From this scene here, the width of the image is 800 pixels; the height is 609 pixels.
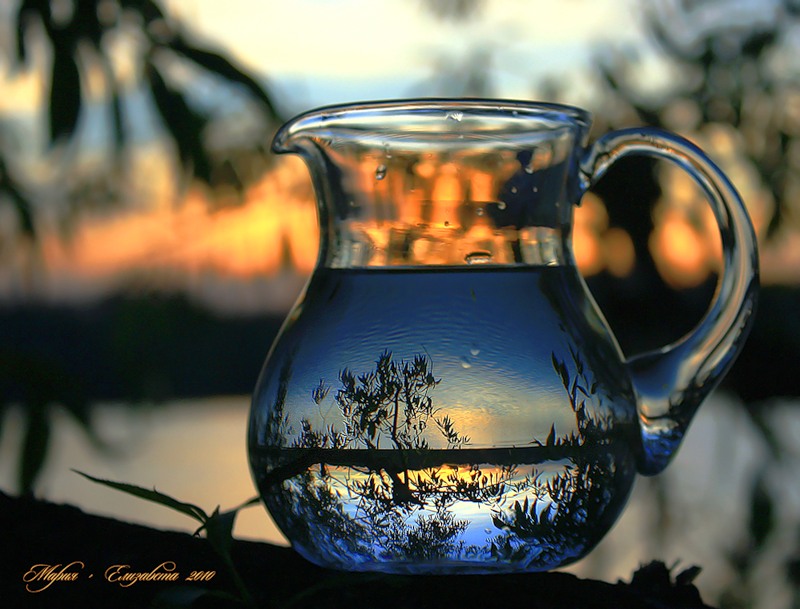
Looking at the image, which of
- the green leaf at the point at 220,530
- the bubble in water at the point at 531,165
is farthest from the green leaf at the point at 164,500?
the bubble in water at the point at 531,165

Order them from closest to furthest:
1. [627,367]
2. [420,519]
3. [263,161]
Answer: [420,519], [627,367], [263,161]

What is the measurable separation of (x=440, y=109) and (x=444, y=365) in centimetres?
14

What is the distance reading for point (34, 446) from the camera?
0.93 meters

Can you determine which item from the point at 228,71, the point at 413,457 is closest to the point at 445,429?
the point at 413,457

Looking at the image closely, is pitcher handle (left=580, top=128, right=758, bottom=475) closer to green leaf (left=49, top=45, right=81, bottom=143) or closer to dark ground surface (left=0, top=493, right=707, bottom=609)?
dark ground surface (left=0, top=493, right=707, bottom=609)

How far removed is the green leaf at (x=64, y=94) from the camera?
0.90m

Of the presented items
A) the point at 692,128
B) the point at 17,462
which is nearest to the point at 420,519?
the point at 17,462

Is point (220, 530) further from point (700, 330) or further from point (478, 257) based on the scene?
point (700, 330)

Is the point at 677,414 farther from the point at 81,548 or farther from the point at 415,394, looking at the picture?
the point at 81,548

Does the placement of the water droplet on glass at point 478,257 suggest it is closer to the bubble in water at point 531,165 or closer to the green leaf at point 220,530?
the bubble in water at point 531,165

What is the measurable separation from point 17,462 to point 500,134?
23.2 inches

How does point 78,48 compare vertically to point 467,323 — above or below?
above

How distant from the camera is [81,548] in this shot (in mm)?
596

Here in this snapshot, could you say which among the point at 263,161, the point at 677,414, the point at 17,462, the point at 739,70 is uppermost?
the point at 739,70
